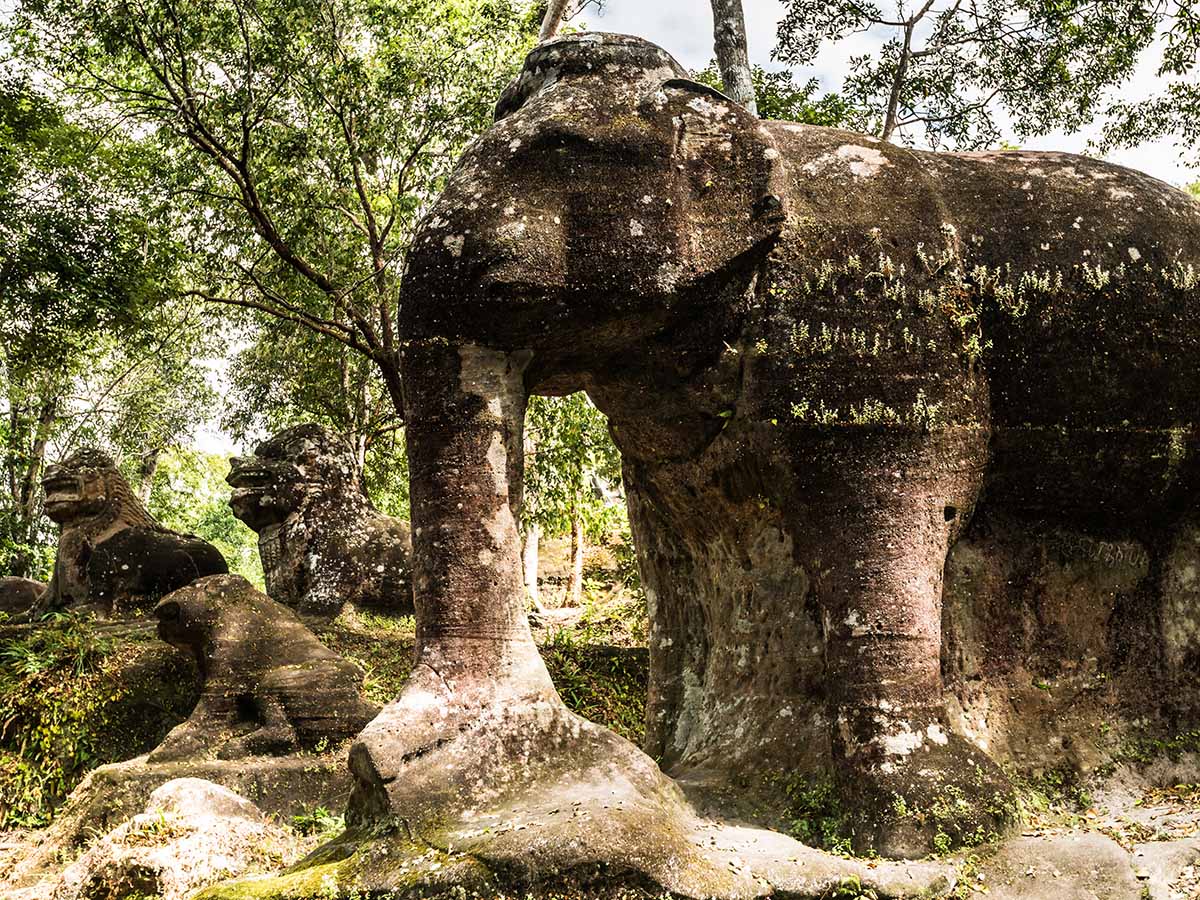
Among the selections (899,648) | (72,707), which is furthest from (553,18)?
(899,648)

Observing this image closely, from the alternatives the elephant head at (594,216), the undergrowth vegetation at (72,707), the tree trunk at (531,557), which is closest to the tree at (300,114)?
the tree trunk at (531,557)

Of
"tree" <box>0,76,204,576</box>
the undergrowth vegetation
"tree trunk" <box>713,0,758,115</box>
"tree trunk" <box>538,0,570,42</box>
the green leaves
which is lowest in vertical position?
the undergrowth vegetation

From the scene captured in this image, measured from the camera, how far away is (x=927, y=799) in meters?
3.79

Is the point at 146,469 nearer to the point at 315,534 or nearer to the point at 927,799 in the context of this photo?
the point at 315,534

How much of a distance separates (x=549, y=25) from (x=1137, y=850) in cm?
1159

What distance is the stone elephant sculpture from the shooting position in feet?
13.2

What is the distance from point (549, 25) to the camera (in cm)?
1311

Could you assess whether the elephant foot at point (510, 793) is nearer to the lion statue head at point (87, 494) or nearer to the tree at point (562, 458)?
the lion statue head at point (87, 494)

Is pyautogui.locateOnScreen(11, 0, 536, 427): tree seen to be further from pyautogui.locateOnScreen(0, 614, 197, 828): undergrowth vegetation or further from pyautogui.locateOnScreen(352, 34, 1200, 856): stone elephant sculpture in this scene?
pyautogui.locateOnScreen(352, 34, 1200, 856): stone elephant sculpture

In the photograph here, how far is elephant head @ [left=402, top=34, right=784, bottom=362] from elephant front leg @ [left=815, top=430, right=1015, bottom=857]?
1.05m

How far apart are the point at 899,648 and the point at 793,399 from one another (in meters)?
1.03

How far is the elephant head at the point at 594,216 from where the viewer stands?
13.8ft

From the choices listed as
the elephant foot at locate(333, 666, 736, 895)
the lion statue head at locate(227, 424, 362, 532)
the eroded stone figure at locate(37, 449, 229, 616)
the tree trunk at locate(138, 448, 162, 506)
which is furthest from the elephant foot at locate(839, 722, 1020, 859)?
the tree trunk at locate(138, 448, 162, 506)

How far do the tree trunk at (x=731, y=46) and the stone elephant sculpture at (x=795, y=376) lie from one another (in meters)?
6.04
